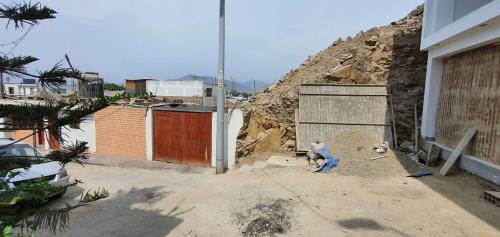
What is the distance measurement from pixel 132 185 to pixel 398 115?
8.76 meters

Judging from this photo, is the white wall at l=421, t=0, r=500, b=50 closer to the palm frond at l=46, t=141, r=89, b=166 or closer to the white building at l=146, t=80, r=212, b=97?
the palm frond at l=46, t=141, r=89, b=166

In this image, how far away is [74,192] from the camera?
8.23 metres

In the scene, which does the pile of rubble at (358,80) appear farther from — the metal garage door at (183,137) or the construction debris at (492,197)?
the construction debris at (492,197)

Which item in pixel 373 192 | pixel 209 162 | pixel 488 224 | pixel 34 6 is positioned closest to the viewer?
pixel 34 6

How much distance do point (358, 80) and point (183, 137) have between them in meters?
7.16

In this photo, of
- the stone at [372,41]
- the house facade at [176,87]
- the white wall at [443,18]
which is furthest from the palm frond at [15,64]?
the house facade at [176,87]

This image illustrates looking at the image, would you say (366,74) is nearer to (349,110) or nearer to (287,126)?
(349,110)

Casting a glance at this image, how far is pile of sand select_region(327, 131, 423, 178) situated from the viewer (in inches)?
304

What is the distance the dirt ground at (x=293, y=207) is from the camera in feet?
16.3

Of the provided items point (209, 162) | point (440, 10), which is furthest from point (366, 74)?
point (209, 162)

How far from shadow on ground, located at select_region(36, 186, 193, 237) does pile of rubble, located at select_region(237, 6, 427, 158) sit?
4.21 meters

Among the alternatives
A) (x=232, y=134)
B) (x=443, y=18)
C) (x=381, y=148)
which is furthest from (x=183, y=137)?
(x=443, y=18)

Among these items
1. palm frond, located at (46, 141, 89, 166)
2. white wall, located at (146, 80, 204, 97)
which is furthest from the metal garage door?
white wall, located at (146, 80, 204, 97)

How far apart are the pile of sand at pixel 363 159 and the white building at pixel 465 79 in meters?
1.16
